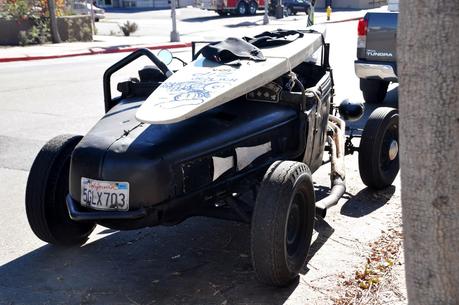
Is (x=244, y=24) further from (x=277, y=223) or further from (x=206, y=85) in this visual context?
(x=277, y=223)

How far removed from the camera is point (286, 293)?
147 inches

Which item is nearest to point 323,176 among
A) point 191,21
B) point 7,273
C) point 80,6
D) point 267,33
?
point 267,33

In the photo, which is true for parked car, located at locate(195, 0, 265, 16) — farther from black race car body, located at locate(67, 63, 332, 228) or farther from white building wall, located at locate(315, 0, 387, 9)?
black race car body, located at locate(67, 63, 332, 228)

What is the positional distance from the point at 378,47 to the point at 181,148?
19.8 ft

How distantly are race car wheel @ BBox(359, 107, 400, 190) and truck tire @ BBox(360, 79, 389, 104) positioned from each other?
4.11 metres

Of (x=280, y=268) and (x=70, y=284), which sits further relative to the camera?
(x=70, y=284)

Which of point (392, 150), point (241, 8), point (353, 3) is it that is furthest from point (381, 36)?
point (353, 3)

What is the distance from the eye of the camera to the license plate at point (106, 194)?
3449 mm

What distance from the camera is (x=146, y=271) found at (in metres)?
4.05

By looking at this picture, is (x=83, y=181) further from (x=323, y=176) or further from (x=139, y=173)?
(x=323, y=176)

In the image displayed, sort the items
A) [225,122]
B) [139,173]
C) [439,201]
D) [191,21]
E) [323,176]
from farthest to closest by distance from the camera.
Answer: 1. [191,21]
2. [323,176]
3. [225,122]
4. [139,173]
5. [439,201]

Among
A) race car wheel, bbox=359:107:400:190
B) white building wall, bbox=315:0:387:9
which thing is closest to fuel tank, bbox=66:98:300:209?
race car wheel, bbox=359:107:400:190

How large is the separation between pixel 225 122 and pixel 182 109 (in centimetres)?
50

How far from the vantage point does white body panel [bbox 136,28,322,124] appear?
3562 mm
